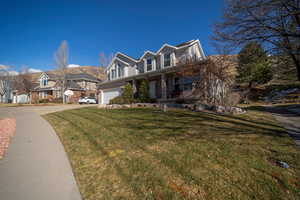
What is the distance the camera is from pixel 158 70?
12.6 m

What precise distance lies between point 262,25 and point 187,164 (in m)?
7.55

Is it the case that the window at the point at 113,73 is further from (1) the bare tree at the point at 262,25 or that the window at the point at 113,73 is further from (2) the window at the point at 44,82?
(2) the window at the point at 44,82

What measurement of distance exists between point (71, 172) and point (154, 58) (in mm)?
14851

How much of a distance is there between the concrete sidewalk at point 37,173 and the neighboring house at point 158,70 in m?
10.2

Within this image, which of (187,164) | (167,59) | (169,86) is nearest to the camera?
(187,164)

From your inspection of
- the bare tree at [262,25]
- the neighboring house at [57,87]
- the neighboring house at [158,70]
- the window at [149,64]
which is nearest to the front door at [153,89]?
the neighboring house at [158,70]

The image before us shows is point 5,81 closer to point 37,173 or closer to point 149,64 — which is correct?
point 149,64

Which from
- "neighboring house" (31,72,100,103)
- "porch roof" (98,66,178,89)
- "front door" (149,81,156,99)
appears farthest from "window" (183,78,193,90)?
"neighboring house" (31,72,100,103)

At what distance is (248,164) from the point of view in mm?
2518

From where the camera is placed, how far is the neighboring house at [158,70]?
41.7 ft

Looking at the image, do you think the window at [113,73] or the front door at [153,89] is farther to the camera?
the window at [113,73]

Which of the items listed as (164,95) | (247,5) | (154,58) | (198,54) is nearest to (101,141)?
(247,5)

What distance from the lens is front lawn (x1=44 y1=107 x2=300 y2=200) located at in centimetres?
198

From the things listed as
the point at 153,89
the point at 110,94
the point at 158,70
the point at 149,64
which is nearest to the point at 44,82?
the point at 110,94
